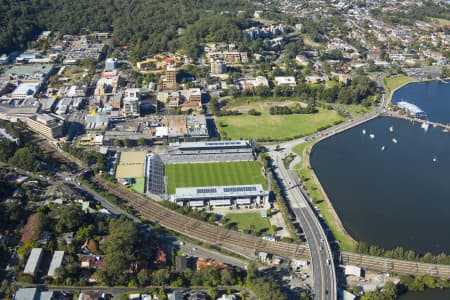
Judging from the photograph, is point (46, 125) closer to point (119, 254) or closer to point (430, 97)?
point (119, 254)

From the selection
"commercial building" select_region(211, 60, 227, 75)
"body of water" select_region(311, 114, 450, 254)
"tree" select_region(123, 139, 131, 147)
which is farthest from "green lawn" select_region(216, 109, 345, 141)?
"commercial building" select_region(211, 60, 227, 75)

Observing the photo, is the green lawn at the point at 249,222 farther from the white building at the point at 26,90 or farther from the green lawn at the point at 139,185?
the white building at the point at 26,90

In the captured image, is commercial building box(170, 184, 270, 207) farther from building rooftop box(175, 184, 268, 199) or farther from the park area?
the park area

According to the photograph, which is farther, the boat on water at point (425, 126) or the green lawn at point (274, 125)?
the boat on water at point (425, 126)


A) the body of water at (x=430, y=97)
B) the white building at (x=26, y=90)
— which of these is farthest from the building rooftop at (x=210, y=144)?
the body of water at (x=430, y=97)

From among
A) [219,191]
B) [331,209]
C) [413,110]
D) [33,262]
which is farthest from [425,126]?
[33,262]

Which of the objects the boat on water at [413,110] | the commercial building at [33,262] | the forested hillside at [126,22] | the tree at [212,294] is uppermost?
the forested hillside at [126,22]

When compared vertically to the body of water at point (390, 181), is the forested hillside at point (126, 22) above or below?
above
